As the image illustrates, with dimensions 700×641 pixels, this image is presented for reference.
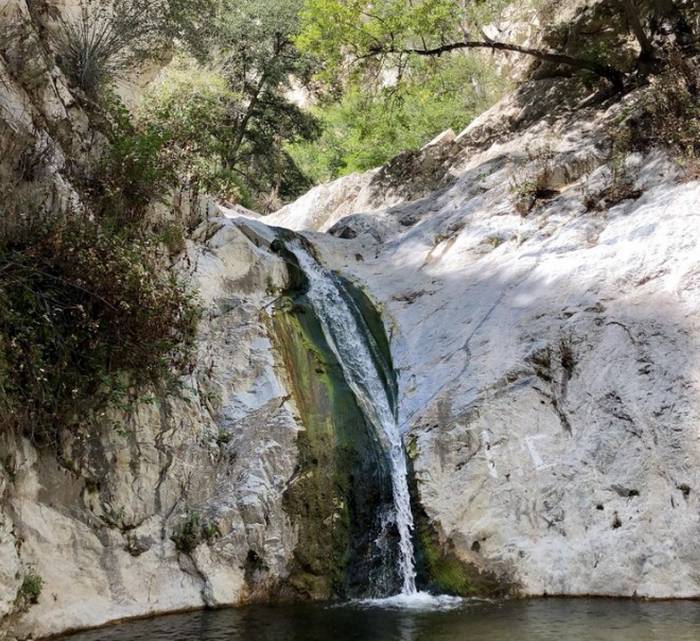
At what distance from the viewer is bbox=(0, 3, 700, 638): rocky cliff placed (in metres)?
8.21

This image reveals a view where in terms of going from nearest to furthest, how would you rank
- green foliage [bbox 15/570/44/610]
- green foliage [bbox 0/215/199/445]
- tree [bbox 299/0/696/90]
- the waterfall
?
green foliage [bbox 15/570/44/610] → green foliage [bbox 0/215/199/445] → the waterfall → tree [bbox 299/0/696/90]

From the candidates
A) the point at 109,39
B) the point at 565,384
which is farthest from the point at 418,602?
the point at 109,39

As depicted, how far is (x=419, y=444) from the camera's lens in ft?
32.8

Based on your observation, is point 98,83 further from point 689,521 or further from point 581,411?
point 689,521

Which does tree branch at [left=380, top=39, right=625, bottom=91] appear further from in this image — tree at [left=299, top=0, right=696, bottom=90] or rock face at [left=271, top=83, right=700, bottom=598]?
rock face at [left=271, top=83, right=700, bottom=598]

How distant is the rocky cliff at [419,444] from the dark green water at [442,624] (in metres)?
0.45

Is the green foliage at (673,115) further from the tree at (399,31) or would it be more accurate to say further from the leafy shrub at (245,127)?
the leafy shrub at (245,127)

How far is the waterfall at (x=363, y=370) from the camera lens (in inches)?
366

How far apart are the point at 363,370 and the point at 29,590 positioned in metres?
5.73

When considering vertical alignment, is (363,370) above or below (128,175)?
below

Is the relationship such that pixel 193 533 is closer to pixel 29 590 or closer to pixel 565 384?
pixel 29 590

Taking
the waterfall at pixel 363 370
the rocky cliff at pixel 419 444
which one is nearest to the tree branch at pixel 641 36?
the rocky cliff at pixel 419 444

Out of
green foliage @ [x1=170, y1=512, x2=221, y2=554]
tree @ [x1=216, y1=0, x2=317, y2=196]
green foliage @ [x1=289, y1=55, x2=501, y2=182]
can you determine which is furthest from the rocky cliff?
green foliage @ [x1=289, y1=55, x2=501, y2=182]

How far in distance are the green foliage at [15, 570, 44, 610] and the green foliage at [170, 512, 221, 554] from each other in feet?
5.32
